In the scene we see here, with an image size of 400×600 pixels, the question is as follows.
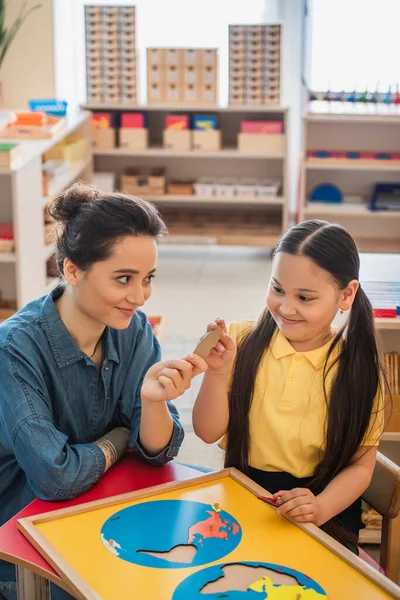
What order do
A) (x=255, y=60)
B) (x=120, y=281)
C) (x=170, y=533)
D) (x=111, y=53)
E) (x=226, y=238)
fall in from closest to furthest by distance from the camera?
(x=170, y=533) < (x=120, y=281) < (x=255, y=60) < (x=111, y=53) < (x=226, y=238)

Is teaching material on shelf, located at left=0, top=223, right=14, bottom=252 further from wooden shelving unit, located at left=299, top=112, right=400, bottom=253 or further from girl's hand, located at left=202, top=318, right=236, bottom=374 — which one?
girl's hand, located at left=202, top=318, right=236, bottom=374

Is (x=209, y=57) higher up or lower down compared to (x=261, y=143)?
higher up

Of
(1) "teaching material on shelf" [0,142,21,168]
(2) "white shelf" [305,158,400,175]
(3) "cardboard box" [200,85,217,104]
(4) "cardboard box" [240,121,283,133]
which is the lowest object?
(2) "white shelf" [305,158,400,175]

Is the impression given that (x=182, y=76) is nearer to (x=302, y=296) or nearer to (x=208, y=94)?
(x=208, y=94)

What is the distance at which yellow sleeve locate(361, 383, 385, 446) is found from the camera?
193 cm

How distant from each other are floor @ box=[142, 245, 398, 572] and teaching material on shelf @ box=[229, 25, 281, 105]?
118cm

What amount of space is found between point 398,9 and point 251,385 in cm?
520

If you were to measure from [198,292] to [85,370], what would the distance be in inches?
144

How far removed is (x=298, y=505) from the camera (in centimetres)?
169

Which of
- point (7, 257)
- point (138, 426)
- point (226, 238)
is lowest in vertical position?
point (226, 238)

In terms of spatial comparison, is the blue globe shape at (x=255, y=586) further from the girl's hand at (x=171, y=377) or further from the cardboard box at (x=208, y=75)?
the cardboard box at (x=208, y=75)

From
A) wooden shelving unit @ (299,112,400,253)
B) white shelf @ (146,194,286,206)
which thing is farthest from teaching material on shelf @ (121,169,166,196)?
wooden shelving unit @ (299,112,400,253)

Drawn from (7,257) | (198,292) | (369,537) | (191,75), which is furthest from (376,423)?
(191,75)

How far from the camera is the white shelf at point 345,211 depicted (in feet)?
19.8
